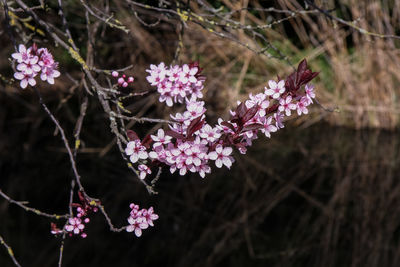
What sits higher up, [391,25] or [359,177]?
[391,25]

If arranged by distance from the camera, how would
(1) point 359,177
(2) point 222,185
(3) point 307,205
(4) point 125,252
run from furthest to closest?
(1) point 359,177, (2) point 222,185, (3) point 307,205, (4) point 125,252

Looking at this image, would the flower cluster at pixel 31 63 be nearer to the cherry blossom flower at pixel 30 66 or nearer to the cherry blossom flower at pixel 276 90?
the cherry blossom flower at pixel 30 66

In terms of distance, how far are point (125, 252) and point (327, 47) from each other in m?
2.91

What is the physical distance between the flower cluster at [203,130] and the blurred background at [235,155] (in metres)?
0.28

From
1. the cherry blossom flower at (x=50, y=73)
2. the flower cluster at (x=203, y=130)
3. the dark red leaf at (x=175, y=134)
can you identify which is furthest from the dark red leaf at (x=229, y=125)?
the cherry blossom flower at (x=50, y=73)

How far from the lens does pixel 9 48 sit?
503 cm

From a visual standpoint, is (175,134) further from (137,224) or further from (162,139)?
(137,224)

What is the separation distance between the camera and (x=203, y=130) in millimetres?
1340

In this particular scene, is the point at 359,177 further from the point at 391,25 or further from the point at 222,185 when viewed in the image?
the point at 391,25

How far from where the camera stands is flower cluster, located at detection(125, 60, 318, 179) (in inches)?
52.2

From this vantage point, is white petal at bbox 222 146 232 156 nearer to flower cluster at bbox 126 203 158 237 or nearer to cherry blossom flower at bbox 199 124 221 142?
cherry blossom flower at bbox 199 124 221 142

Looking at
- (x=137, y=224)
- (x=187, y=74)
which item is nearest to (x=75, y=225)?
(x=137, y=224)

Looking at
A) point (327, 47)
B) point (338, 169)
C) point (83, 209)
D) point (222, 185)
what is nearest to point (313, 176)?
point (338, 169)

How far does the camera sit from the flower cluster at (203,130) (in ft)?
4.35
